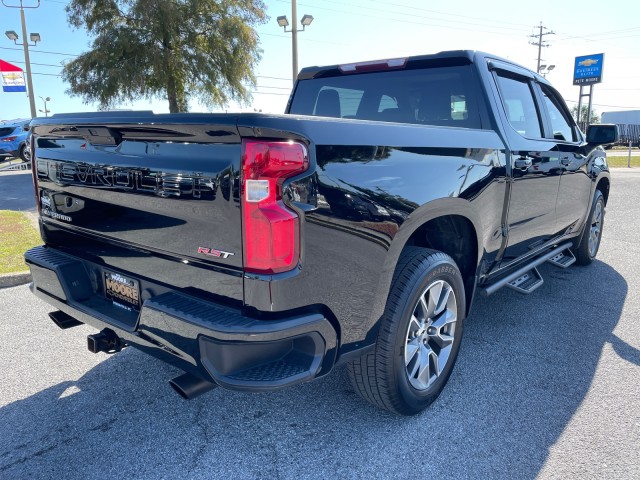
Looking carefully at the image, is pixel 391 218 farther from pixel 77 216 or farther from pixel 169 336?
pixel 77 216

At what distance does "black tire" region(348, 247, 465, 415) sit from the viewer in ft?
7.41

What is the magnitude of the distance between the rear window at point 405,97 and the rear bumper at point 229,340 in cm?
200

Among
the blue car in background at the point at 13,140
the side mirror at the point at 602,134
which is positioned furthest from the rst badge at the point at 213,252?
the blue car in background at the point at 13,140

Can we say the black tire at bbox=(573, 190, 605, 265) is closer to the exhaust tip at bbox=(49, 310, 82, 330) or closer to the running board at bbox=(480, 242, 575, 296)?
the running board at bbox=(480, 242, 575, 296)

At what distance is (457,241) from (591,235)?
126 inches

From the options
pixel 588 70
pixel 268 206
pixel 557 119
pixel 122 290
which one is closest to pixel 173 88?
pixel 557 119

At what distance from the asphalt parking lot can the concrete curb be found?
1.17 meters

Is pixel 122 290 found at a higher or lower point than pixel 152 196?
lower

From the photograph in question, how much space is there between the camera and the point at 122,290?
2.28 meters

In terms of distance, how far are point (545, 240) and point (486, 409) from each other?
75.7 inches

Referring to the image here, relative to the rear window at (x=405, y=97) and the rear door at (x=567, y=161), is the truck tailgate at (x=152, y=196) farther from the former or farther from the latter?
the rear door at (x=567, y=161)

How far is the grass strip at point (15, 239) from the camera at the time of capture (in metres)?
5.00

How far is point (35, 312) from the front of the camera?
3.97m

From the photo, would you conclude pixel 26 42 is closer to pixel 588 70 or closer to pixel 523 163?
pixel 523 163
